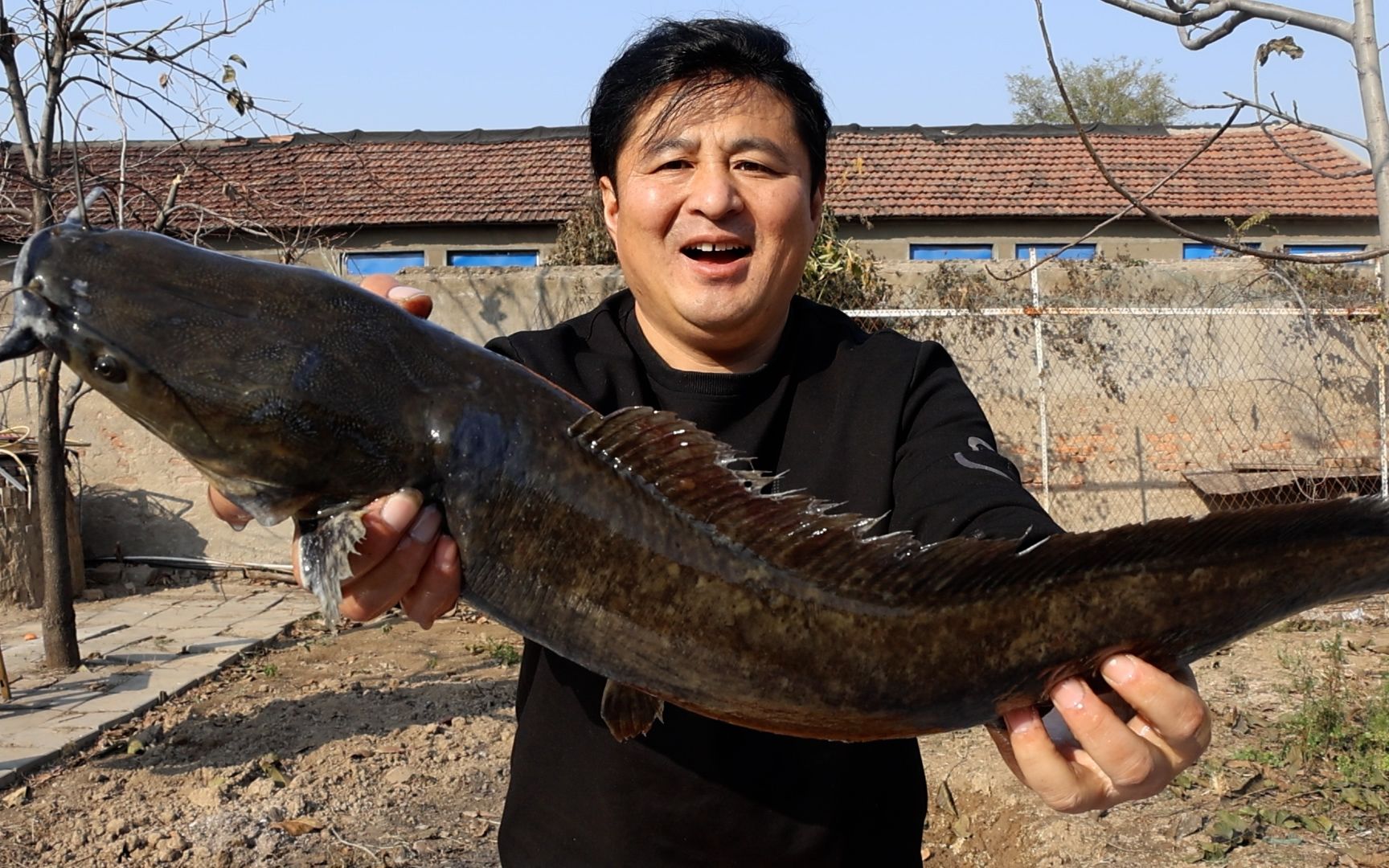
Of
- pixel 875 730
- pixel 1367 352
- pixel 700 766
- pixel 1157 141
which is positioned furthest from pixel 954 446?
pixel 1157 141

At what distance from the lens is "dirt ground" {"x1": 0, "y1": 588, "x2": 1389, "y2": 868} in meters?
4.93

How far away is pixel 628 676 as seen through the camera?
1.91 metres

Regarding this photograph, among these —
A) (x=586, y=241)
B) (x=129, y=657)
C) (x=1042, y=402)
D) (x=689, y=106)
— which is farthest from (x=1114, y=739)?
(x=586, y=241)

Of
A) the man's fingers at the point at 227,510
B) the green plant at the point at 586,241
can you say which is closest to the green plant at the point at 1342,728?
the man's fingers at the point at 227,510

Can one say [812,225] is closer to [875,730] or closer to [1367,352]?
[875,730]

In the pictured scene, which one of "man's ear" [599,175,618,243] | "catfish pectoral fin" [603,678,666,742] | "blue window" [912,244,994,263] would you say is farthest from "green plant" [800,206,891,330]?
"catfish pectoral fin" [603,678,666,742]

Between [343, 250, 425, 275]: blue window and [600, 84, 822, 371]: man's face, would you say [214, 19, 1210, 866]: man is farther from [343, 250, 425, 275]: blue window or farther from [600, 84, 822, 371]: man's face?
[343, 250, 425, 275]: blue window

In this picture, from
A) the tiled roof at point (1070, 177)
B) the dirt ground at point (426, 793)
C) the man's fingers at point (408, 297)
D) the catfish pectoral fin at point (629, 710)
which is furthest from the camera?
the tiled roof at point (1070, 177)

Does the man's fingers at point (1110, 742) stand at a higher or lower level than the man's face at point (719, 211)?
lower

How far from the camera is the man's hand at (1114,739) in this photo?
1.90m

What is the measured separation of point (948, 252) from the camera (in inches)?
734

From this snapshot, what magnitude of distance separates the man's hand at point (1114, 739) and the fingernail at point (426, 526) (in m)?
1.06

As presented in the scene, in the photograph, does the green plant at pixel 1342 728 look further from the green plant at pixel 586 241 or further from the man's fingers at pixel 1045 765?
the green plant at pixel 586 241

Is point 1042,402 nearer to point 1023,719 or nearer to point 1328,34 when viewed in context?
point 1328,34
